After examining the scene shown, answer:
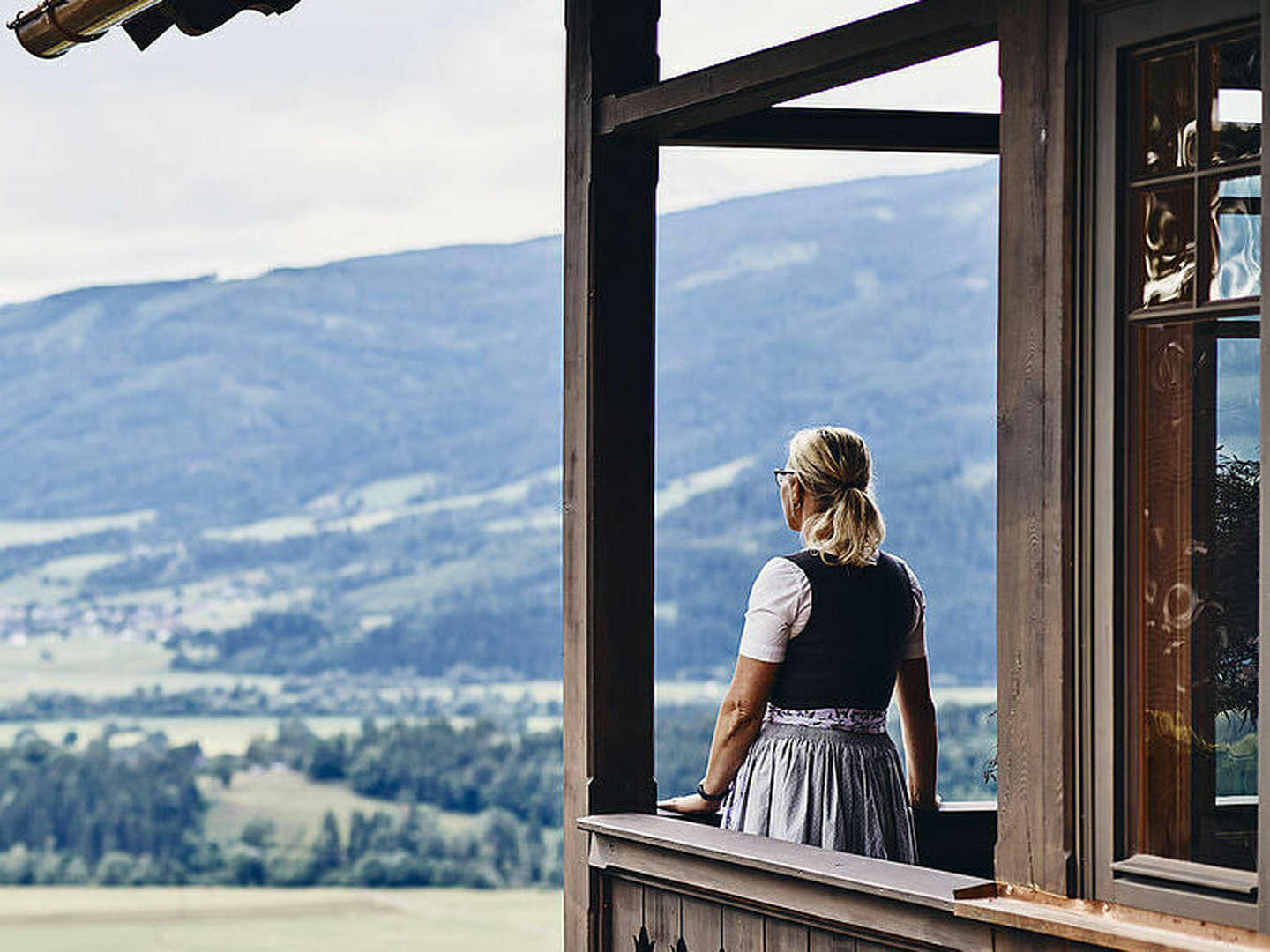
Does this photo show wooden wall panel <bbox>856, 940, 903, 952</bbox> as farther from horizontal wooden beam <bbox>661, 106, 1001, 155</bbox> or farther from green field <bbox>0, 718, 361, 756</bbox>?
green field <bbox>0, 718, 361, 756</bbox>

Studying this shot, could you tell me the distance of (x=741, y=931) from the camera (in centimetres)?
346

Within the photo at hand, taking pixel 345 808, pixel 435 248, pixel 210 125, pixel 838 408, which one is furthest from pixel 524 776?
pixel 210 125

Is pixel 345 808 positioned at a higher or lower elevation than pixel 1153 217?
lower

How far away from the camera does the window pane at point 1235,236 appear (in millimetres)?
2561

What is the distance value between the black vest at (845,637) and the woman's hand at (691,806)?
11.9 inches

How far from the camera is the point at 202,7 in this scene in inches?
136

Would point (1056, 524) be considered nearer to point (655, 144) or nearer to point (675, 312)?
point (655, 144)

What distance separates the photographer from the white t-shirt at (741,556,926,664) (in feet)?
11.5

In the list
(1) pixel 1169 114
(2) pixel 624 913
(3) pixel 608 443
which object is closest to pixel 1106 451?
(1) pixel 1169 114

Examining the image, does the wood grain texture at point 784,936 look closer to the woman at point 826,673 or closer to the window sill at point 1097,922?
the woman at point 826,673

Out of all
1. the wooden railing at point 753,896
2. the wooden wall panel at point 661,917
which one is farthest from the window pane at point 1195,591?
the wooden wall panel at point 661,917

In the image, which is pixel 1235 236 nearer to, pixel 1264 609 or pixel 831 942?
pixel 1264 609

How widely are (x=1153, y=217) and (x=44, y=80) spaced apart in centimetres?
3858

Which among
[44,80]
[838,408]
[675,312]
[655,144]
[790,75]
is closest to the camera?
[790,75]
